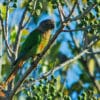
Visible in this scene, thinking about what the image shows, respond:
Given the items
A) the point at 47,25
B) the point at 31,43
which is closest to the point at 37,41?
the point at 31,43

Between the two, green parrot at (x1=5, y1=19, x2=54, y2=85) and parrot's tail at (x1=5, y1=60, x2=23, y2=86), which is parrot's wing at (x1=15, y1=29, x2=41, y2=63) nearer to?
green parrot at (x1=5, y1=19, x2=54, y2=85)

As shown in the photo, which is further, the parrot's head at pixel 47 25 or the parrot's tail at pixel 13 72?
the parrot's head at pixel 47 25

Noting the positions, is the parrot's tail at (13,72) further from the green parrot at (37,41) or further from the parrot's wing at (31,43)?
the parrot's wing at (31,43)

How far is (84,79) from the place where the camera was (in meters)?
8.66

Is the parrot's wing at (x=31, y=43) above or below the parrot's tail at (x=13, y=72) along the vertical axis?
below

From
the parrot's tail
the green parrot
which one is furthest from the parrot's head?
the parrot's tail

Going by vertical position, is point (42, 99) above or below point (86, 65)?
above

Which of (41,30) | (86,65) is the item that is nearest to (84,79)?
(86,65)

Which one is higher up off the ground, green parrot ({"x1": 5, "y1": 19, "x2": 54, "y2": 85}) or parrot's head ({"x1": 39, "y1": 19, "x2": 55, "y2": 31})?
parrot's head ({"x1": 39, "y1": 19, "x2": 55, "y2": 31})

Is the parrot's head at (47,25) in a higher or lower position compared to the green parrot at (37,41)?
higher

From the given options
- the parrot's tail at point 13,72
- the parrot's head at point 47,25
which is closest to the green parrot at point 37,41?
the parrot's head at point 47,25

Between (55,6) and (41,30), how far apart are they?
3.95 ft

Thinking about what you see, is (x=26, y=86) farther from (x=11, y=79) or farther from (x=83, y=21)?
(x=83, y=21)

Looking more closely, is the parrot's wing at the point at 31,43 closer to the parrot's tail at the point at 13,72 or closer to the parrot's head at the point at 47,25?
the parrot's head at the point at 47,25
